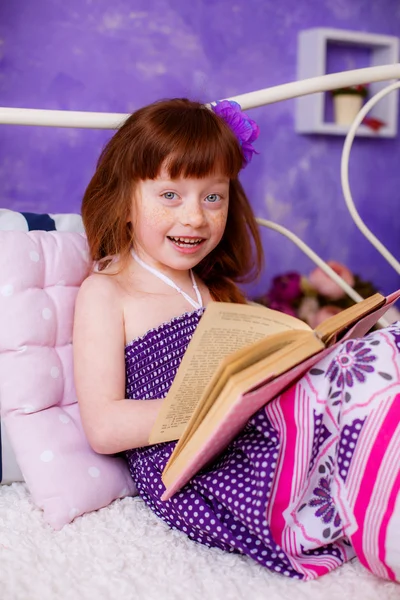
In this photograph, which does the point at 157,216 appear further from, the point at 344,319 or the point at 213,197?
the point at 344,319

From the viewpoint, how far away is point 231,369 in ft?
2.35

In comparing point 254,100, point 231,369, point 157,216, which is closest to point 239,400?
point 231,369

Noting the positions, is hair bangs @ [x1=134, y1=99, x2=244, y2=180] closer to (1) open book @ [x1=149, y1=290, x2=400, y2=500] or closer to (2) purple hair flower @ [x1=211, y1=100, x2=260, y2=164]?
(2) purple hair flower @ [x1=211, y1=100, x2=260, y2=164]

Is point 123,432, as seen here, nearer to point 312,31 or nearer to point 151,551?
point 151,551

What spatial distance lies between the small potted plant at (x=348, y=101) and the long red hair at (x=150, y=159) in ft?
4.28

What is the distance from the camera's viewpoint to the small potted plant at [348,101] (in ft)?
8.00

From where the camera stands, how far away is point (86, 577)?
0.81m

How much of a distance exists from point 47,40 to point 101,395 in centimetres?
129

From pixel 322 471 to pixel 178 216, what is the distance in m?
0.43

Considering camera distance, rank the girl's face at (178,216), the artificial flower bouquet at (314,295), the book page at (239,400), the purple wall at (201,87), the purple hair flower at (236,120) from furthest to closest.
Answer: the artificial flower bouquet at (314,295) < the purple wall at (201,87) < the purple hair flower at (236,120) < the girl's face at (178,216) < the book page at (239,400)

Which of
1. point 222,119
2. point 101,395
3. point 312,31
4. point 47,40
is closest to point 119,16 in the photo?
point 47,40

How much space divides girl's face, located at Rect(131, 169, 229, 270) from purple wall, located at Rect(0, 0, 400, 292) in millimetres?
942

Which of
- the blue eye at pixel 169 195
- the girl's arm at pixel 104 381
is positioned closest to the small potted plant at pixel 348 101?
the blue eye at pixel 169 195

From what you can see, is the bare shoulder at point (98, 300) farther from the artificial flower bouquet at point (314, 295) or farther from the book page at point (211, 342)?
the artificial flower bouquet at point (314, 295)
